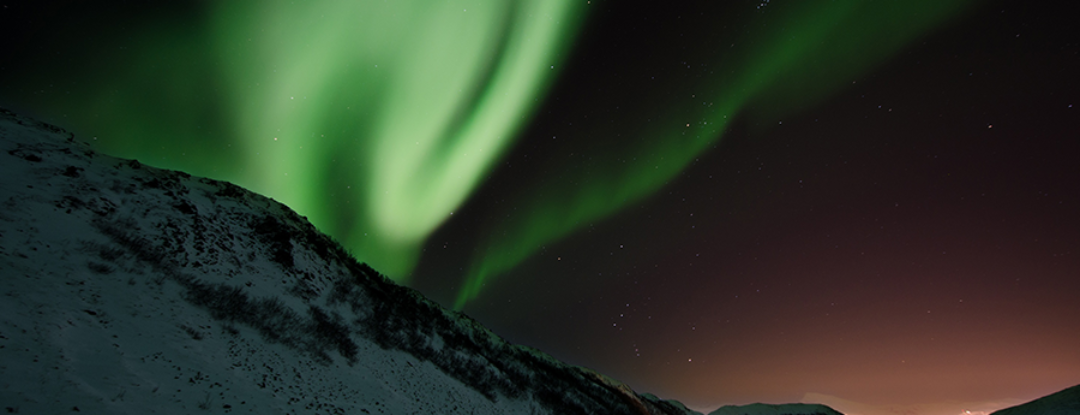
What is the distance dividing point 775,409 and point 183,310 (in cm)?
10075

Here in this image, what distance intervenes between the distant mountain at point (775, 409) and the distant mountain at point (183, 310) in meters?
73.5

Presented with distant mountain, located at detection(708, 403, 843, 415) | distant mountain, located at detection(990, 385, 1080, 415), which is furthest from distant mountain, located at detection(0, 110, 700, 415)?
distant mountain, located at detection(708, 403, 843, 415)

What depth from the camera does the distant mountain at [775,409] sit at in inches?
2963

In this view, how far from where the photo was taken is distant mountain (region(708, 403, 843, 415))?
7525 centimetres

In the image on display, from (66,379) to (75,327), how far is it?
213cm

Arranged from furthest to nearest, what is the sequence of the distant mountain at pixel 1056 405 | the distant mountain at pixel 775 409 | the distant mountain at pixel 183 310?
the distant mountain at pixel 775 409, the distant mountain at pixel 1056 405, the distant mountain at pixel 183 310

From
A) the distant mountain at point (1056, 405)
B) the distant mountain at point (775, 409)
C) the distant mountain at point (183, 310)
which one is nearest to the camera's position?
the distant mountain at point (183, 310)

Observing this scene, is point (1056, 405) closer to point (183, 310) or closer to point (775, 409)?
point (775, 409)

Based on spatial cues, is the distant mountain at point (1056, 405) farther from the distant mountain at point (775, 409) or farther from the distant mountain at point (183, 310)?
the distant mountain at point (183, 310)

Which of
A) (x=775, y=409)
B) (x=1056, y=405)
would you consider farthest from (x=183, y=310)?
(x=775, y=409)

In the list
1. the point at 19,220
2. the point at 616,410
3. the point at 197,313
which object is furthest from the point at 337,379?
the point at 616,410

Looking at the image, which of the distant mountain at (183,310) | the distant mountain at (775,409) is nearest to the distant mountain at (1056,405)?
the distant mountain at (775,409)

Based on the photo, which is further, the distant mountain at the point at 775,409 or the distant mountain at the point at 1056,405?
the distant mountain at the point at 775,409

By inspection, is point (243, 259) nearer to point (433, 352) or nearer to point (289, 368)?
point (289, 368)
